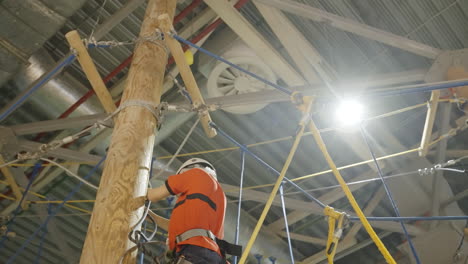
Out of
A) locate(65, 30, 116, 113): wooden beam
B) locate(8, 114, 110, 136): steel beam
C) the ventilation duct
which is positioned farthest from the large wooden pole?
the ventilation duct

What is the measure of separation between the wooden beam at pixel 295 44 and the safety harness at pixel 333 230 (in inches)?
108

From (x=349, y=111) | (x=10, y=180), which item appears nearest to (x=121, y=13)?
(x=10, y=180)

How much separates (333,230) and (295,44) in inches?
125

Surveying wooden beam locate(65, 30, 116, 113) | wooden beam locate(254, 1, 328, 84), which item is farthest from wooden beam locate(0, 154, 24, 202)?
wooden beam locate(254, 1, 328, 84)

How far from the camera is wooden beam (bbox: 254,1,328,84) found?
5.86 metres

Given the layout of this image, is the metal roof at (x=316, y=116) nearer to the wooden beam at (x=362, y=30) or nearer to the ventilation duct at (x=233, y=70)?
the ventilation duct at (x=233, y=70)

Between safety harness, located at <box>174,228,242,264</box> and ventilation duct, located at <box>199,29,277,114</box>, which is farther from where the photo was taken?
ventilation duct, located at <box>199,29,277,114</box>

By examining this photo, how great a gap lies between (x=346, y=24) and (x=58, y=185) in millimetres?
6595

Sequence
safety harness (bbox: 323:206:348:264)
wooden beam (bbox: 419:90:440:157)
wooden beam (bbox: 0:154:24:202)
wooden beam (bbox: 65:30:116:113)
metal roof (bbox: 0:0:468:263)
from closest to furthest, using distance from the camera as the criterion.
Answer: safety harness (bbox: 323:206:348:264) < wooden beam (bbox: 65:30:116:113) < wooden beam (bbox: 419:90:440:157) < metal roof (bbox: 0:0:468:263) < wooden beam (bbox: 0:154:24:202)

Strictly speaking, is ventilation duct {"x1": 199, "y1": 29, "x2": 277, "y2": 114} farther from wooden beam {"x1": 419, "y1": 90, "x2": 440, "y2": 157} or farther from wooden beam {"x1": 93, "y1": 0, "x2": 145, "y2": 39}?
wooden beam {"x1": 419, "y1": 90, "x2": 440, "y2": 157}

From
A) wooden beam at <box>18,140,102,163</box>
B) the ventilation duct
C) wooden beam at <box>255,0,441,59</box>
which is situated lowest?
wooden beam at <box>18,140,102,163</box>

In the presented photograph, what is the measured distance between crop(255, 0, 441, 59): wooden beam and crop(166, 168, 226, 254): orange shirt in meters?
2.97

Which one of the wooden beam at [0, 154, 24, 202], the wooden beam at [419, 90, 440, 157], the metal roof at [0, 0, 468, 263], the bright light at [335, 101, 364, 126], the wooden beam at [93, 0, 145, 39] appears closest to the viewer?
the bright light at [335, 101, 364, 126]

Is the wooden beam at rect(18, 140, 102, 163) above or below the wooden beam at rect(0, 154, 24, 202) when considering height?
below
